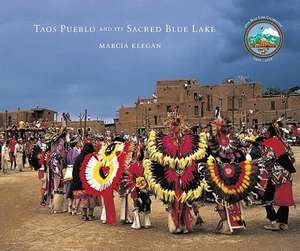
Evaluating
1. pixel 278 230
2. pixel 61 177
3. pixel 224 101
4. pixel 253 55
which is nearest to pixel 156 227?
pixel 278 230

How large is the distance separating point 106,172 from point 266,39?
12.7 meters

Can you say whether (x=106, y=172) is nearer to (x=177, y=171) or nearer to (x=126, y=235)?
(x=126, y=235)

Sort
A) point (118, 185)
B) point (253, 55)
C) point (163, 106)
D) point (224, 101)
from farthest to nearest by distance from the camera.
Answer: point (163, 106) → point (224, 101) → point (253, 55) → point (118, 185)

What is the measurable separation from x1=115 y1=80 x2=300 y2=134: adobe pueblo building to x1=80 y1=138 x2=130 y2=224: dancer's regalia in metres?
61.3

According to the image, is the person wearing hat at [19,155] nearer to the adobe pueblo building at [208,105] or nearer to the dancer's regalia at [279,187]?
the dancer's regalia at [279,187]

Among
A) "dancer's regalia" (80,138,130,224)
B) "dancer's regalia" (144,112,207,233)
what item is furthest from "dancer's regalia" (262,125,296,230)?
"dancer's regalia" (80,138,130,224)

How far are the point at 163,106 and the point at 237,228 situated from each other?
7994cm

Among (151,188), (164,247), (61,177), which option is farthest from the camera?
(61,177)

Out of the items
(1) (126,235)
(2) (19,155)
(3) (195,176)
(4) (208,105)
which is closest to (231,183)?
(3) (195,176)

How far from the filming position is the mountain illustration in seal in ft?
68.0

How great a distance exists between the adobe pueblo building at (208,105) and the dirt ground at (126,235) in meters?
61.2

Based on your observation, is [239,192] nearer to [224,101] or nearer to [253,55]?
[253,55]

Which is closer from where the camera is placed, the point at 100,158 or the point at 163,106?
the point at 100,158

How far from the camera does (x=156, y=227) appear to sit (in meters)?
10.4
